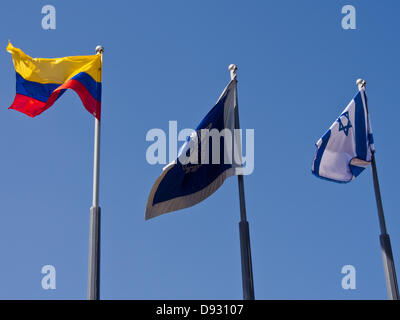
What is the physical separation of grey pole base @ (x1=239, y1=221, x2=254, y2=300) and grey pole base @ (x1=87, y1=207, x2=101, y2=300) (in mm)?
3188

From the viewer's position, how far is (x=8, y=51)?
1867cm

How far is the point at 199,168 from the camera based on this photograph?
1786cm

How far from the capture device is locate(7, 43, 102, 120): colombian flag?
18312mm

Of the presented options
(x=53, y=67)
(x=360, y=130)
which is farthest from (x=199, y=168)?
(x=360, y=130)

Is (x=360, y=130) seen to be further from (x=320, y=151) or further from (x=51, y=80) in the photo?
(x=51, y=80)

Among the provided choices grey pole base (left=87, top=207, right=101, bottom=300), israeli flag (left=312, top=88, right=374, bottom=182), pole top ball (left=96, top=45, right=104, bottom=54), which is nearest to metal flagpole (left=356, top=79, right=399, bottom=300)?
israeli flag (left=312, top=88, right=374, bottom=182)

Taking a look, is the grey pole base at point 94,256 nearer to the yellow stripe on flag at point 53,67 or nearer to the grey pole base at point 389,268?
the yellow stripe on flag at point 53,67

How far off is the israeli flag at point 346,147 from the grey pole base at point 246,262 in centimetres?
366

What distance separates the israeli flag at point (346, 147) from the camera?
1912 cm

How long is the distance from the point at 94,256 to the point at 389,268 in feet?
23.8

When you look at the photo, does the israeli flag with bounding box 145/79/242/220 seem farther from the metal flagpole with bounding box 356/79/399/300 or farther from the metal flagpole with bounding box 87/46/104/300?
the metal flagpole with bounding box 356/79/399/300

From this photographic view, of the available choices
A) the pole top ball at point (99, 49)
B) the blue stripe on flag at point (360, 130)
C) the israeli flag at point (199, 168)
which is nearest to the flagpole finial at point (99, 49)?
the pole top ball at point (99, 49)
